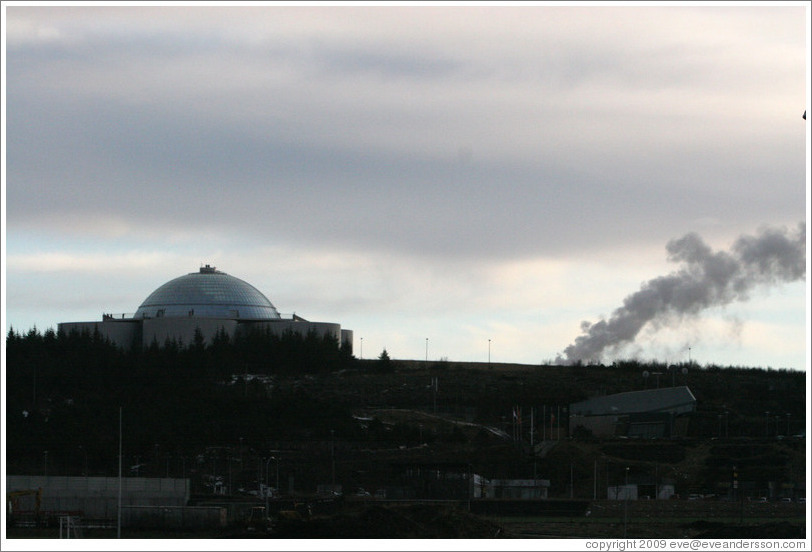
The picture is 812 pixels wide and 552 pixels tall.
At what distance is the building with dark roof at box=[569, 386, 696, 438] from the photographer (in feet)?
356

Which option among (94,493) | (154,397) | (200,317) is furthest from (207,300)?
(94,493)

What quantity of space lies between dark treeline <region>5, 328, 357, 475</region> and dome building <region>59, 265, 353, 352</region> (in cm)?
167

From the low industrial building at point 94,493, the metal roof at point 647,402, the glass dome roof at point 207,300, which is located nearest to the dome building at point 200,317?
the glass dome roof at point 207,300

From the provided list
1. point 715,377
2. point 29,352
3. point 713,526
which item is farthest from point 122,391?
point 713,526

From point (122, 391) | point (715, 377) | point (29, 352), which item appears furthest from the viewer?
point (715, 377)

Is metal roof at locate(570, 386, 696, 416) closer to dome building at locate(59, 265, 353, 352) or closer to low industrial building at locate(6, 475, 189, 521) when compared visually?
dome building at locate(59, 265, 353, 352)

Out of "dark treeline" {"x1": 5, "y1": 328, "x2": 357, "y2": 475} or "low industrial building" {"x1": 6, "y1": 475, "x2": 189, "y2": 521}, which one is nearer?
"low industrial building" {"x1": 6, "y1": 475, "x2": 189, "y2": 521}

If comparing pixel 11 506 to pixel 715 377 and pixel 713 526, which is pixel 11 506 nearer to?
pixel 713 526

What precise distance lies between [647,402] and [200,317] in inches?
1833

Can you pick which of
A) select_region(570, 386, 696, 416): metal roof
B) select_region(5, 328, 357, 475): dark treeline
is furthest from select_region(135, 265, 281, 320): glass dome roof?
select_region(570, 386, 696, 416): metal roof

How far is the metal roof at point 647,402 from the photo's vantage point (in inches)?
4321

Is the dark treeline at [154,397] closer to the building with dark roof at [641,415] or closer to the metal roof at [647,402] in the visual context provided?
the building with dark roof at [641,415]

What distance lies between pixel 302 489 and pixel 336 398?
32.8 metres

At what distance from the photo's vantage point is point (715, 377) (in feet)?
450
